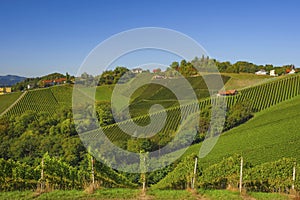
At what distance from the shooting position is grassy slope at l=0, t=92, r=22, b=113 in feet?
169

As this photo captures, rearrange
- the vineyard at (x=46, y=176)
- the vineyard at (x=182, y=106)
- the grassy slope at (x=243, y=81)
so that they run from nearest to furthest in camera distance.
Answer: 1. the vineyard at (x=46, y=176)
2. the vineyard at (x=182, y=106)
3. the grassy slope at (x=243, y=81)

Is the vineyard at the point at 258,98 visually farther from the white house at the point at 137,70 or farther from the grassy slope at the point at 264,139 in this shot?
the white house at the point at 137,70

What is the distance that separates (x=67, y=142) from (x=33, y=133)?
10.2 meters

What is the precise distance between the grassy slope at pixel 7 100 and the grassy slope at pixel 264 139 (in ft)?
127

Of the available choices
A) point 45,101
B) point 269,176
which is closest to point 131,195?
point 269,176

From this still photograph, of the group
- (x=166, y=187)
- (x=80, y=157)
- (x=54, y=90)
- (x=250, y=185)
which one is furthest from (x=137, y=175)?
(x=54, y=90)

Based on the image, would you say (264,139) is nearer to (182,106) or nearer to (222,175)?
(182,106)

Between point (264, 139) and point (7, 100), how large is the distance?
47575 mm

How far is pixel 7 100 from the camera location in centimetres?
5553

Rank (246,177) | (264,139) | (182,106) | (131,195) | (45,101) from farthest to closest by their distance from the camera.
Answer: (45,101), (182,106), (264,139), (246,177), (131,195)

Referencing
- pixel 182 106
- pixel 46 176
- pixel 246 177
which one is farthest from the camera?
pixel 182 106

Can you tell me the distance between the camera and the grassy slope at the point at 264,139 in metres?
19.4

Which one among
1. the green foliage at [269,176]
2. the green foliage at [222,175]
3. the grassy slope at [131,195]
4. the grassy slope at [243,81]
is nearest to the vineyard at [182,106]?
the grassy slope at [243,81]

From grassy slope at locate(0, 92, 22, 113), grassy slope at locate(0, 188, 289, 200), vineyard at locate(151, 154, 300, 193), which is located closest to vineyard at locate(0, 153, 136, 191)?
grassy slope at locate(0, 188, 289, 200)
